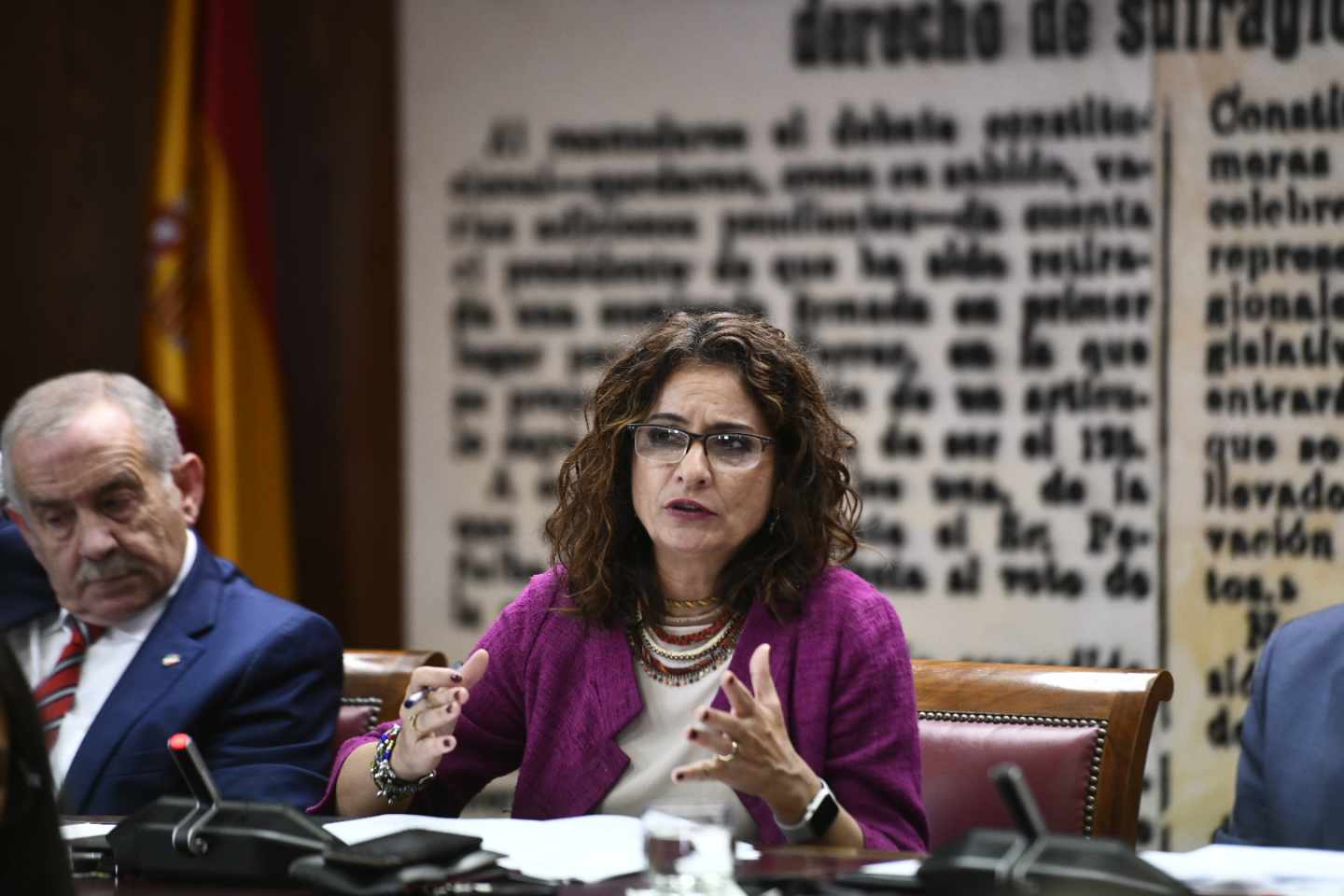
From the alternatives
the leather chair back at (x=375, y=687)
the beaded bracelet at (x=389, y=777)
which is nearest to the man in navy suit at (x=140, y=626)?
the leather chair back at (x=375, y=687)

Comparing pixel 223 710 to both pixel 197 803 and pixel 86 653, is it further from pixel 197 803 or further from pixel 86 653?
pixel 197 803

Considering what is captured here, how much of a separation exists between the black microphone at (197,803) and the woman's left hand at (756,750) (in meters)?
0.54

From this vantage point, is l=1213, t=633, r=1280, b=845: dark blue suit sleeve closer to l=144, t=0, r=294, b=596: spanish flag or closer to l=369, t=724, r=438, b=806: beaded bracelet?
l=369, t=724, r=438, b=806: beaded bracelet

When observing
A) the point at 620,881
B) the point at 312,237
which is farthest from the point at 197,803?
the point at 312,237

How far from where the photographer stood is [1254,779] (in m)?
2.21

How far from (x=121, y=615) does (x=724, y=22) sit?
2544 millimetres

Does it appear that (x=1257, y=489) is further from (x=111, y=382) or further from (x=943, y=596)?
(x=111, y=382)

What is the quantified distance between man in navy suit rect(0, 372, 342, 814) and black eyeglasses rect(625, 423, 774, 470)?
672 millimetres

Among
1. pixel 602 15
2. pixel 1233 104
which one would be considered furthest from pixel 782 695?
pixel 602 15

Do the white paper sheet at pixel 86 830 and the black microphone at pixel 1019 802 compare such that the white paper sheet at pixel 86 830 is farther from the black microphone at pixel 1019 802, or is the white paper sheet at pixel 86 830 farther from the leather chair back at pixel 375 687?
the black microphone at pixel 1019 802

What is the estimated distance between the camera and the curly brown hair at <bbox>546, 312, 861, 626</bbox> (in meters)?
2.26

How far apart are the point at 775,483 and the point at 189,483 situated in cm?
108

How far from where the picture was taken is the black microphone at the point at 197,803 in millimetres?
1727

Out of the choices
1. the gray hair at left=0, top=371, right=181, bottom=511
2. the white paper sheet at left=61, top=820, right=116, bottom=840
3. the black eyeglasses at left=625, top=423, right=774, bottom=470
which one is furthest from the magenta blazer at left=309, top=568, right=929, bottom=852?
the gray hair at left=0, top=371, right=181, bottom=511
